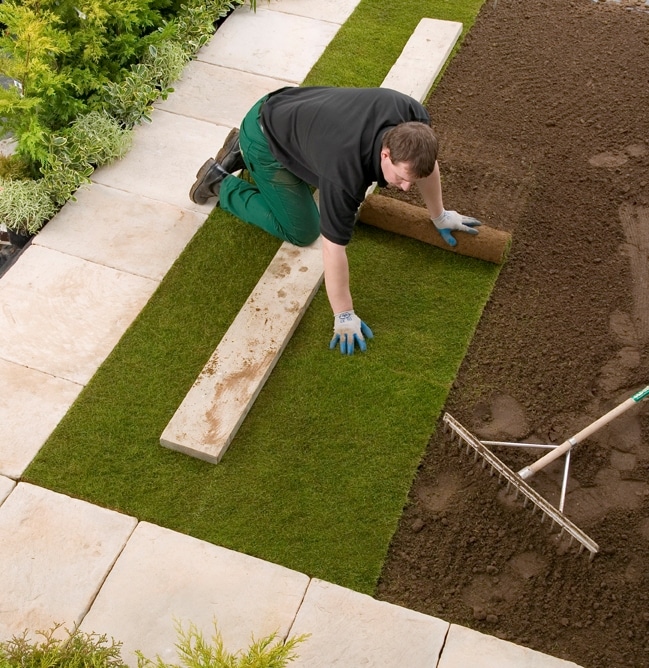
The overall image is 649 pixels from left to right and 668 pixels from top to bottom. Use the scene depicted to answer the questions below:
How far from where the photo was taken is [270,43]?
6254mm

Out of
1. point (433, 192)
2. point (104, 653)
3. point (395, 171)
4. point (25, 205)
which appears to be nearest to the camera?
point (104, 653)

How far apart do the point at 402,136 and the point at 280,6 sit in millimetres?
3534

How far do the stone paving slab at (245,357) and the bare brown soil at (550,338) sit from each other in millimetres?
936

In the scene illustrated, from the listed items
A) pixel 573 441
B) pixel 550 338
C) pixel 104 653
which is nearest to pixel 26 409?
pixel 104 653

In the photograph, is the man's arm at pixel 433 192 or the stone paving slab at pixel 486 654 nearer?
the stone paving slab at pixel 486 654

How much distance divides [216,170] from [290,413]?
5.42 ft

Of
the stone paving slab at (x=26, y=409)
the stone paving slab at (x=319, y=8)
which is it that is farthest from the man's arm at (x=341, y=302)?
the stone paving slab at (x=319, y=8)

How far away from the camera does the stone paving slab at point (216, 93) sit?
18.8 ft

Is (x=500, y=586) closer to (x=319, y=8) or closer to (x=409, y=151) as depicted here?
(x=409, y=151)

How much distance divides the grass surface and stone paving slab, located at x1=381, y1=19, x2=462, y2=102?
142 cm

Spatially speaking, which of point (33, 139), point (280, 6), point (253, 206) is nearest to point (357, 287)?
point (253, 206)

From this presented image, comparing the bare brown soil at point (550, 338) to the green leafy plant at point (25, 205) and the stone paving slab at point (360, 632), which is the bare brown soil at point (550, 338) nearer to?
the stone paving slab at point (360, 632)

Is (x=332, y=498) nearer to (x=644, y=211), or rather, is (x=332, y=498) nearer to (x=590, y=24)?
(x=644, y=211)

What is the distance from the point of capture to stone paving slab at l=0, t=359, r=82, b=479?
13.4ft
